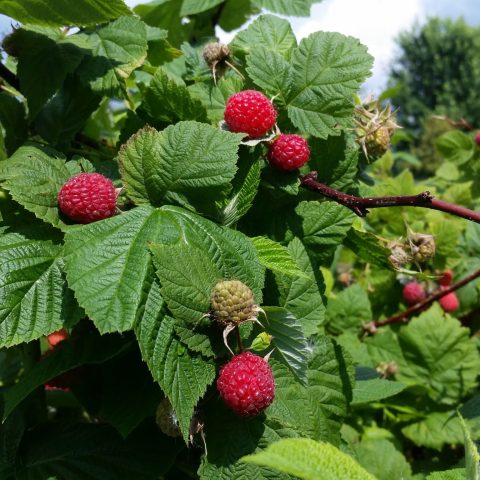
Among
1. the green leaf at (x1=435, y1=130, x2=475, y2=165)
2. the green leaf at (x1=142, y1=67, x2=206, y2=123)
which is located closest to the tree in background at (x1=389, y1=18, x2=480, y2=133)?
the green leaf at (x1=435, y1=130, x2=475, y2=165)

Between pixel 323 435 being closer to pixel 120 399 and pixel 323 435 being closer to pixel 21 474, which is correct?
pixel 120 399

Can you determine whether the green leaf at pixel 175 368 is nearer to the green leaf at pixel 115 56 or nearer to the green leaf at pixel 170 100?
the green leaf at pixel 170 100

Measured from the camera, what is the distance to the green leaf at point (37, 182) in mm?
741

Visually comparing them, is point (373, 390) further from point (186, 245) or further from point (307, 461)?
point (307, 461)

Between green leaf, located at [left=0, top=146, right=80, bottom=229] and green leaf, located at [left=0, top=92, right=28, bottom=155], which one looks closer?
green leaf, located at [left=0, top=146, right=80, bottom=229]

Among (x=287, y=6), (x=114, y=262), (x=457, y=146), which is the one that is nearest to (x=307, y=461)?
Answer: (x=114, y=262)

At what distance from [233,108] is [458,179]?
136 centimetres

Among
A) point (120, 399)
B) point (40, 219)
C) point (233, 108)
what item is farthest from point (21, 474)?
point (233, 108)

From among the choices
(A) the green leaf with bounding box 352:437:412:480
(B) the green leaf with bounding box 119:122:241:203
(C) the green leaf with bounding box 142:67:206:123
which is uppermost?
(C) the green leaf with bounding box 142:67:206:123

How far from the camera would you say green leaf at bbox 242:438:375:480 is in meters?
0.44

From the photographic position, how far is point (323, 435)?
87cm

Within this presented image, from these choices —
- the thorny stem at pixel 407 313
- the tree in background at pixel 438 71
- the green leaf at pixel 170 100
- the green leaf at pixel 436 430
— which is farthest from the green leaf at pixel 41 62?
the tree in background at pixel 438 71

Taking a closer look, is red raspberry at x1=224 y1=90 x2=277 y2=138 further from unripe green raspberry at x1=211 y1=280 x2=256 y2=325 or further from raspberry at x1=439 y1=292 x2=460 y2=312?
raspberry at x1=439 y1=292 x2=460 y2=312

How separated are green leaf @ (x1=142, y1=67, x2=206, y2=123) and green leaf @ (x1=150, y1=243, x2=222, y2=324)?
0.26m
